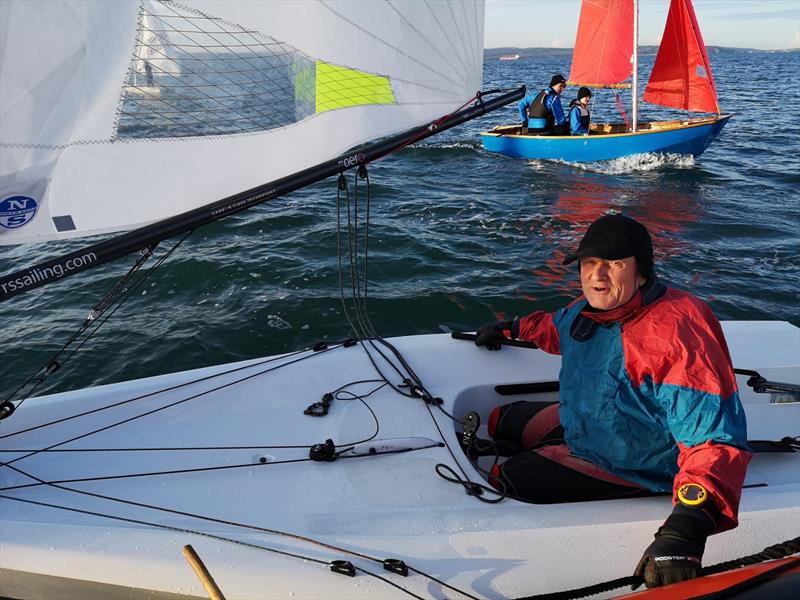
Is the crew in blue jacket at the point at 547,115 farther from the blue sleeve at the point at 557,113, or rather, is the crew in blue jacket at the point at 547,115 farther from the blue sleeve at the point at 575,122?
the blue sleeve at the point at 575,122

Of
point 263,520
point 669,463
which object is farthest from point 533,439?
point 263,520

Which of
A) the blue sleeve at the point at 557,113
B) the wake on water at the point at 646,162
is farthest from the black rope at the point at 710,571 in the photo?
the blue sleeve at the point at 557,113

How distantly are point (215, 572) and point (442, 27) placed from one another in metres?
2.12

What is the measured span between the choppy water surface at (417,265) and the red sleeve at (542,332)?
205 cm

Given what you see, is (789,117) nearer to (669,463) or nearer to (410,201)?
(410,201)

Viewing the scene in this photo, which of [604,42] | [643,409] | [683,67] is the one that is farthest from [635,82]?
[643,409]

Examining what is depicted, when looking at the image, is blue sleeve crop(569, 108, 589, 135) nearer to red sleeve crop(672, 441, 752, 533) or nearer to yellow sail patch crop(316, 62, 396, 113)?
yellow sail patch crop(316, 62, 396, 113)

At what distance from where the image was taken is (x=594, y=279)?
1.92 meters

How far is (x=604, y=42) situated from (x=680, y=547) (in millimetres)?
14143

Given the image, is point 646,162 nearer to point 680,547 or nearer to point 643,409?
point 643,409

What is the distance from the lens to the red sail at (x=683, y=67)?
11539mm

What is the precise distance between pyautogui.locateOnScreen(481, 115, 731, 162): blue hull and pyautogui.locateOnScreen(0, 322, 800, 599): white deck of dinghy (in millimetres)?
8747

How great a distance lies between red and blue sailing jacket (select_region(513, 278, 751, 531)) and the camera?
1.68m

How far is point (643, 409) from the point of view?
1.92 metres
